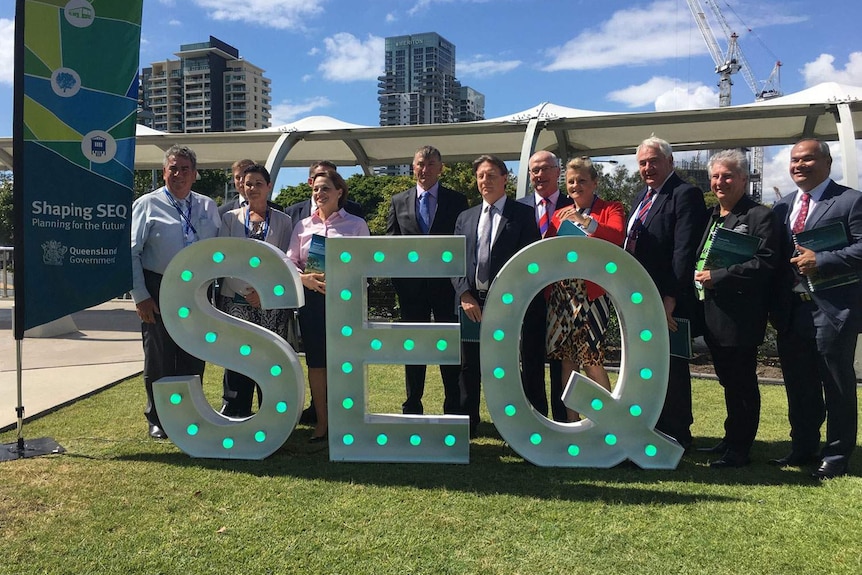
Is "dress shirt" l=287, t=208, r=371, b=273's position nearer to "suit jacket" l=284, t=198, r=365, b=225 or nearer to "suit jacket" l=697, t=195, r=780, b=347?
"suit jacket" l=284, t=198, r=365, b=225

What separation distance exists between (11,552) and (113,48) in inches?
119

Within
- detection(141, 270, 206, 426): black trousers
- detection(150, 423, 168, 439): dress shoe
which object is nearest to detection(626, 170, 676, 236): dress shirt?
detection(141, 270, 206, 426): black trousers

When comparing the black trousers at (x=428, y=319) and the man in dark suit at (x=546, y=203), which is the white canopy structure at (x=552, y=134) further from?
the black trousers at (x=428, y=319)

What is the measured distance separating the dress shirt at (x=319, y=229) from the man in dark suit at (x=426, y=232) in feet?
1.38

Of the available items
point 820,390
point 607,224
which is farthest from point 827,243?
point 607,224

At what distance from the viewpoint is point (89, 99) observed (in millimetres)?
3766

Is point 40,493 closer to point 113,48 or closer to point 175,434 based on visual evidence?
point 175,434

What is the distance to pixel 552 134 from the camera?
9.05m

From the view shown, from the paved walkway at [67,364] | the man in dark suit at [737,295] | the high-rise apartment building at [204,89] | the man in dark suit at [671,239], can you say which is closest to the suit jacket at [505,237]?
the man in dark suit at [671,239]

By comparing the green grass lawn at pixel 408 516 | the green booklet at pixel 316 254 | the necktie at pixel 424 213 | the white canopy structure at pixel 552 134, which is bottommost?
the green grass lawn at pixel 408 516

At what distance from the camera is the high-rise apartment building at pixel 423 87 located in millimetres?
88250

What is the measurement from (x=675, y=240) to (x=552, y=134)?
575cm

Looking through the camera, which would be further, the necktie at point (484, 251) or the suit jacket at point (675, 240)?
the necktie at point (484, 251)

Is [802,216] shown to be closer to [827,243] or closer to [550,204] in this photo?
[827,243]
